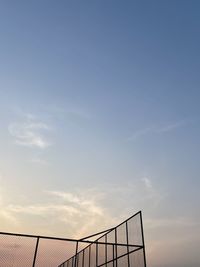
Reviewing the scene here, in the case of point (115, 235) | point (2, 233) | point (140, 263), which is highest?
point (115, 235)

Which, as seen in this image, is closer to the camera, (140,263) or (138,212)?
(140,263)

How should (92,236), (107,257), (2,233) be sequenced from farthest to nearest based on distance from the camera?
(92,236) < (107,257) < (2,233)

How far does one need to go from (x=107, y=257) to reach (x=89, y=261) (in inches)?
100

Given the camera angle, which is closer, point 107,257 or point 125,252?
point 125,252

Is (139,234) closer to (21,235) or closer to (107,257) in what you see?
(107,257)

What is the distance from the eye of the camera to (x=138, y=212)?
1033 centimetres

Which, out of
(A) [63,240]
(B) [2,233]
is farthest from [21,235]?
(A) [63,240]

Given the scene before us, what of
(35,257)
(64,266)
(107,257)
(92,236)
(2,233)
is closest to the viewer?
(2,233)

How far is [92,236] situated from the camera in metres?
13.7

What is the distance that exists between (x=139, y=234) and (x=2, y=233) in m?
4.86

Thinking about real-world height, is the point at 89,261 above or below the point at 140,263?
above

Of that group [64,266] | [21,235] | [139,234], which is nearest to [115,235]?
[139,234]

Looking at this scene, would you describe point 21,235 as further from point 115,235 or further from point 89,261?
point 89,261

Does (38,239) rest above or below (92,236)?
below
